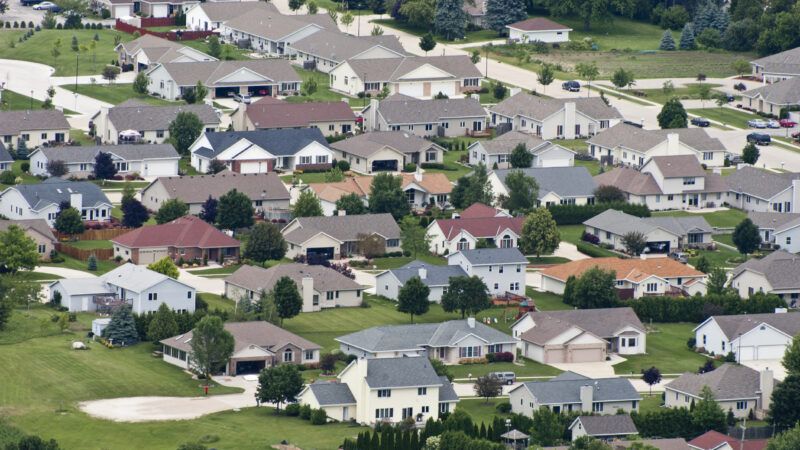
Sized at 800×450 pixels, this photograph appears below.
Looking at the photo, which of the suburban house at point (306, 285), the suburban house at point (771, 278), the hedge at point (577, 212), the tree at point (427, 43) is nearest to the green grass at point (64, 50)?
the tree at point (427, 43)

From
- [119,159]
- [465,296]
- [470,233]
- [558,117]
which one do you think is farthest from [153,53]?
[465,296]

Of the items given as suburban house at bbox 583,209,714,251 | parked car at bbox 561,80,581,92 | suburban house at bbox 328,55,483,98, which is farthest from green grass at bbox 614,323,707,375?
parked car at bbox 561,80,581,92

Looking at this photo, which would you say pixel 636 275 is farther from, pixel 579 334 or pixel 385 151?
pixel 385 151

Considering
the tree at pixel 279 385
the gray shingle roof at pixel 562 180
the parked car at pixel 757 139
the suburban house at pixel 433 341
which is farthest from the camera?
the parked car at pixel 757 139

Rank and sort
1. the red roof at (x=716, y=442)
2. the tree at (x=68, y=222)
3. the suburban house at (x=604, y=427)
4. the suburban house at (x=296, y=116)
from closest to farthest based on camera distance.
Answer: the red roof at (x=716, y=442) < the suburban house at (x=604, y=427) < the tree at (x=68, y=222) < the suburban house at (x=296, y=116)

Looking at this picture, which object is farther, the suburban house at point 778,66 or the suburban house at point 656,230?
the suburban house at point 778,66

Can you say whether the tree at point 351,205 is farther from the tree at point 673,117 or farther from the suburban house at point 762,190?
the tree at point 673,117
